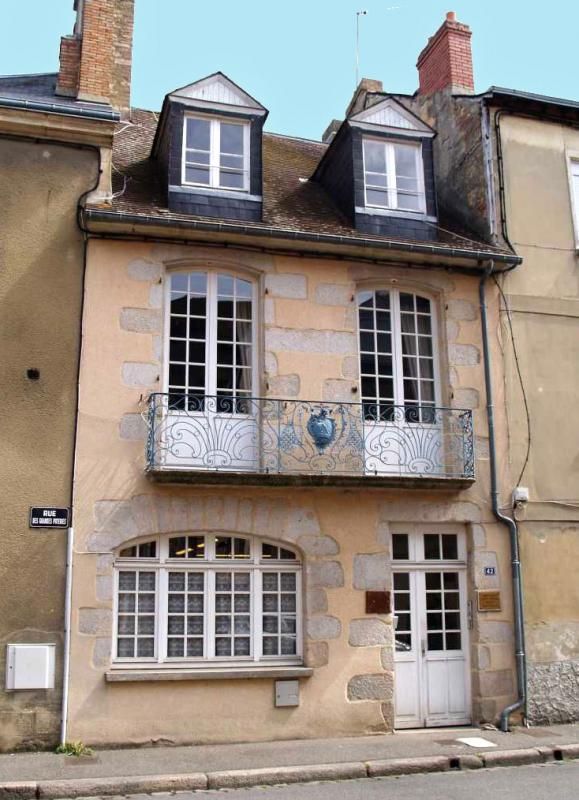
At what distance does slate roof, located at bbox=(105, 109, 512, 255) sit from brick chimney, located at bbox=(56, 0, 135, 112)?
Result: 2.49ft

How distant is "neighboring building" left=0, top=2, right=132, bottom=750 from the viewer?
8.14 meters

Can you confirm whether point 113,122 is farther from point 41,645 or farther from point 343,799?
point 343,799

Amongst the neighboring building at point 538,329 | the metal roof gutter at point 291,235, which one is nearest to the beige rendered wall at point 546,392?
the neighboring building at point 538,329

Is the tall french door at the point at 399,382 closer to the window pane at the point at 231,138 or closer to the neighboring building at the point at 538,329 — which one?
the neighboring building at the point at 538,329

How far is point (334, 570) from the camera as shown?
9258 mm

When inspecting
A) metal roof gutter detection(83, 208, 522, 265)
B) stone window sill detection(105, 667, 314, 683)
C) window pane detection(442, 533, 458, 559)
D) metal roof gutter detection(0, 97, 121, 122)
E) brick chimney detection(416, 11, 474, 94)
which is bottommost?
stone window sill detection(105, 667, 314, 683)

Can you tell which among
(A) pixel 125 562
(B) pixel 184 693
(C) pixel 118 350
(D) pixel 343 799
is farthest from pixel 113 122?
(D) pixel 343 799

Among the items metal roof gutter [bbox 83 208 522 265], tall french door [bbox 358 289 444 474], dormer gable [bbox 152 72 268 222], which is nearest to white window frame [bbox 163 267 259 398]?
metal roof gutter [bbox 83 208 522 265]

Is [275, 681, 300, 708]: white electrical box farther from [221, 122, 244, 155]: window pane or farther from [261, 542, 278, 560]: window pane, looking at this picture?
[221, 122, 244, 155]: window pane

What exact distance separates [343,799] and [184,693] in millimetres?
2366

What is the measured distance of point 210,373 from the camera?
948 cm

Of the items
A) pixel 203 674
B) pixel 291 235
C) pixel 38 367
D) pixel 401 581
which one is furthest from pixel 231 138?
pixel 203 674

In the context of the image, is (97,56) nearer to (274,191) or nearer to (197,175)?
(197,175)

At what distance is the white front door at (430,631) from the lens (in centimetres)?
941
